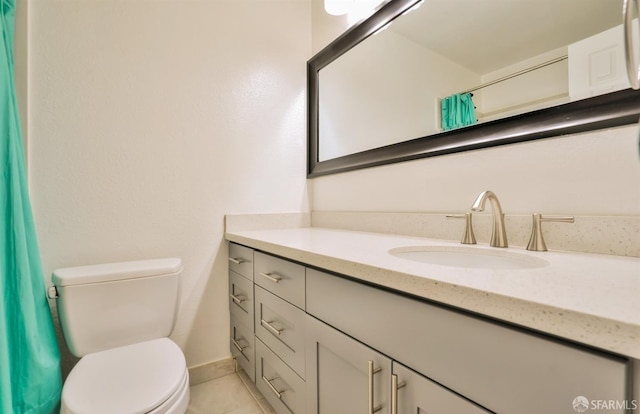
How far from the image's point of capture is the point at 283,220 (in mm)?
1808

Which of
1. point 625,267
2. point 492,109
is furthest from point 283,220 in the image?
point 625,267

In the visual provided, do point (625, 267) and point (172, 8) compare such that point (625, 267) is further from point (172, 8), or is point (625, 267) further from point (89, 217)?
point (172, 8)

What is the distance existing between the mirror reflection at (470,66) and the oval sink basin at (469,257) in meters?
0.50

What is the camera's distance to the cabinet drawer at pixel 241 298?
1387 millimetres

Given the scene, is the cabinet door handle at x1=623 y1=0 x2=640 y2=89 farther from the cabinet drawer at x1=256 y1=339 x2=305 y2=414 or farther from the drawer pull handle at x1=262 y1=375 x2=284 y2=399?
the drawer pull handle at x1=262 y1=375 x2=284 y2=399

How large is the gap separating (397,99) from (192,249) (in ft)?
4.46

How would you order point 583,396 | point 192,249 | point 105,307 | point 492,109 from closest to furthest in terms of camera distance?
point 583,396
point 492,109
point 105,307
point 192,249

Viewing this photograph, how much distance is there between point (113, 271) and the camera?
3.80ft

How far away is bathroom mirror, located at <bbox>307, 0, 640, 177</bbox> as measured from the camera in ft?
2.64

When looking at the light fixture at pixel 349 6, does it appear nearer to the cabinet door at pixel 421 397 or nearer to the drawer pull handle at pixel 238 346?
the cabinet door at pixel 421 397

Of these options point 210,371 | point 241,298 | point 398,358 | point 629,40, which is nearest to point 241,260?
point 241,298

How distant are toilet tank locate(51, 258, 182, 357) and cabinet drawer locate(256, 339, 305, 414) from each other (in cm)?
46

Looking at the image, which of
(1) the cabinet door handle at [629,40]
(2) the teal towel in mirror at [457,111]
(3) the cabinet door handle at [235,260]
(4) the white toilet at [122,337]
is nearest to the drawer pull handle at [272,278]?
(3) the cabinet door handle at [235,260]

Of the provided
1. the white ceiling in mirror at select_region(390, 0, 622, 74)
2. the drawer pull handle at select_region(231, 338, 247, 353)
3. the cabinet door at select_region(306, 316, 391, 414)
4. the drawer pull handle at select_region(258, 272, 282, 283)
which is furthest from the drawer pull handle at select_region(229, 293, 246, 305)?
the white ceiling in mirror at select_region(390, 0, 622, 74)
